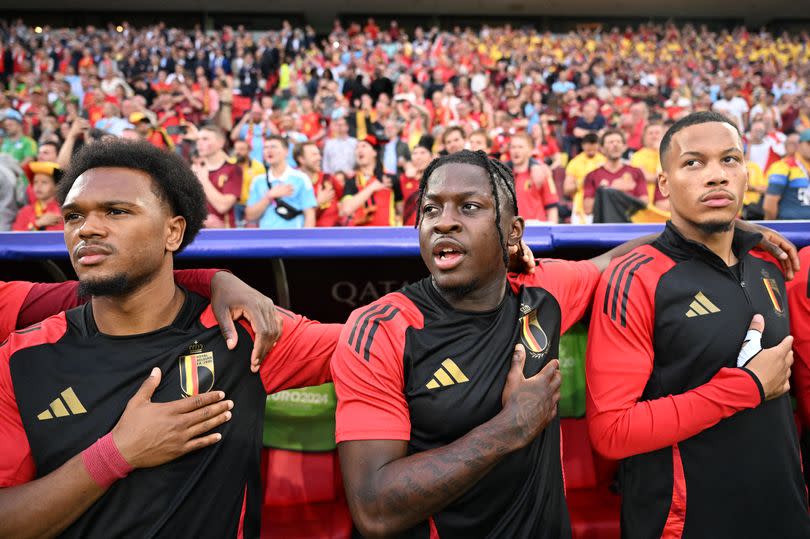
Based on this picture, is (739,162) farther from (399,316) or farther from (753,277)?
(399,316)

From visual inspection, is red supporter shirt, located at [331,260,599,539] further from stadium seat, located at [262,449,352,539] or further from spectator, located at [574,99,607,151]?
spectator, located at [574,99,607,151]

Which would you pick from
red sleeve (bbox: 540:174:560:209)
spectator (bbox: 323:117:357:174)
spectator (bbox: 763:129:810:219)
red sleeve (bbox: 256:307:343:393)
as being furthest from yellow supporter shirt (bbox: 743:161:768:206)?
red sleeve (bbox: 256:307:343:393)

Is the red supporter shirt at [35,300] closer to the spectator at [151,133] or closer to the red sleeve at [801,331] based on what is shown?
the red sleeve at [801,331]

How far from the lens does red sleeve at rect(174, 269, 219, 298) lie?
2010 millimetres

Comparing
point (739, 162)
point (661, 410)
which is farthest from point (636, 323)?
point (739, 162)

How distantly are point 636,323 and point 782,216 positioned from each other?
5.54 m

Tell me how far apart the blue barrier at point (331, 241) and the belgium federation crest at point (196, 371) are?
741 millimetres

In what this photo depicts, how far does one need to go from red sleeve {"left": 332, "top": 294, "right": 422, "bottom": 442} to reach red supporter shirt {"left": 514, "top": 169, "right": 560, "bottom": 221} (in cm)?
444

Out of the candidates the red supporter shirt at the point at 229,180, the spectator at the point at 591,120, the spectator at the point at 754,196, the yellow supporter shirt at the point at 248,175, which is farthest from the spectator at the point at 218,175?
the spectator at the point at 591,120

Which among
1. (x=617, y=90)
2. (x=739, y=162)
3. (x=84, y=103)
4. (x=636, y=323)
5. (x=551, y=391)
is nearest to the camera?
(x=551, y=391)

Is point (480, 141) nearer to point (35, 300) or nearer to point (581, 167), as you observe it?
point (581, 167)

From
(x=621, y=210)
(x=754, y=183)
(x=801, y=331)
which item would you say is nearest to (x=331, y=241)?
(x=801, y=331)

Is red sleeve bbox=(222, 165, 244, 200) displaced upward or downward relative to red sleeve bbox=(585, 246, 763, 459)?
upward

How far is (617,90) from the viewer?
1423cm
